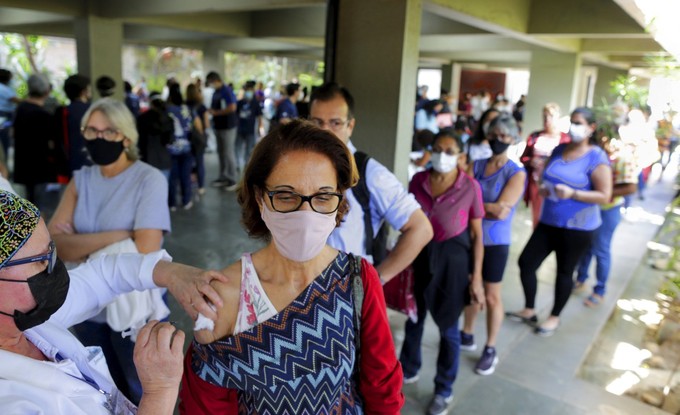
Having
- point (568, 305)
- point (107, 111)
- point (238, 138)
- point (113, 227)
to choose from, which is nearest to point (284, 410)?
point (113, 227)

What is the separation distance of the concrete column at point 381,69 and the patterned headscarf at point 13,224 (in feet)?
12.1

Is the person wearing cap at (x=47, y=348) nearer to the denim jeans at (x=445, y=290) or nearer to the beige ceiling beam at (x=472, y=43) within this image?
the denim jeans at (x=445, y=290)

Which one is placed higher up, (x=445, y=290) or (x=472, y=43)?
(x=472, y=43)

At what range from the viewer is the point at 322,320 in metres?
1.38

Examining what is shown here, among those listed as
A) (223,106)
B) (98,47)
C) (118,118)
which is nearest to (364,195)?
(118,118)

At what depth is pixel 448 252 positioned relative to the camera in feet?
9.54

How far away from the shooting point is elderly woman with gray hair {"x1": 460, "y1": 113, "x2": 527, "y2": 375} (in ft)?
11.1

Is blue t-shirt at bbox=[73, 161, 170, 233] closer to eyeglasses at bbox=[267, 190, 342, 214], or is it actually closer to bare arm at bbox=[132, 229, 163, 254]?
bare arm at bbox=[132, 229, 163, 254]

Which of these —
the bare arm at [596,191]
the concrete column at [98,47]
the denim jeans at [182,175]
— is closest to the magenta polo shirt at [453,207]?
the bare arm at [596,191]

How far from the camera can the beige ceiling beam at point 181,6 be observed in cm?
552

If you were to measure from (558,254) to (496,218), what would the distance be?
927mm

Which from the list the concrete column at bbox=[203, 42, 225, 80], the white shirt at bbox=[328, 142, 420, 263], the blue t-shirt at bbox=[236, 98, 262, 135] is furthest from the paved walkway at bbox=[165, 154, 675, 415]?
the concrete column at bbox=[203, 42, 225, 80]

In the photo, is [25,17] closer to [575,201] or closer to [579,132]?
[579,132]

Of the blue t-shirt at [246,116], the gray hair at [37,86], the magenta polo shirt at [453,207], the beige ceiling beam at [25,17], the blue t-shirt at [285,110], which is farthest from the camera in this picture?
the blue t-shirt at [246,116]
